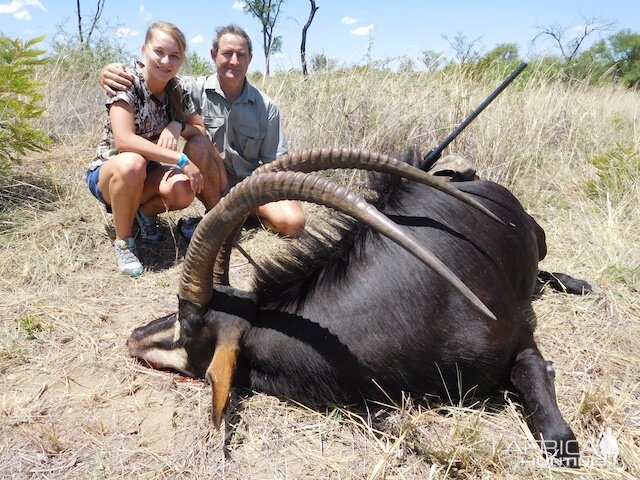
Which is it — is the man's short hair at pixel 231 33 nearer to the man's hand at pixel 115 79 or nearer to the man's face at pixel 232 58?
the man's face at pixel 232 58

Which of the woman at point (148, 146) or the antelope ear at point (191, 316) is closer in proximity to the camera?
the antelope ear at point (191, 316)

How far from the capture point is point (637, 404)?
9.11 ft

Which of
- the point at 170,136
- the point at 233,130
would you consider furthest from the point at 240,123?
the point at 170,136

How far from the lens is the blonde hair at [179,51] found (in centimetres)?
419

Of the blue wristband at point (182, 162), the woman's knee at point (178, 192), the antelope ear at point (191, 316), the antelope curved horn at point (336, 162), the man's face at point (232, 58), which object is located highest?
the man's face at point (232, 58)

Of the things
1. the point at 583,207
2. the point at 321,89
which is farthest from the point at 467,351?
the point at 321,89

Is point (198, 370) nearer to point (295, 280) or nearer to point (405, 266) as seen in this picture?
point (295, 280)

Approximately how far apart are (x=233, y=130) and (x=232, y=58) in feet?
2.57

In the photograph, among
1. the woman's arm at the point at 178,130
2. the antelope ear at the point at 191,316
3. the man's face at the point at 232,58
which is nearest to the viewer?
the antelope ear at the point at 191,316

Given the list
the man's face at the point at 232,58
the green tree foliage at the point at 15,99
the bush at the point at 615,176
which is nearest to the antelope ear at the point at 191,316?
the man's face at the point at 232,58

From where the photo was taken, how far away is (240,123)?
17.0ft

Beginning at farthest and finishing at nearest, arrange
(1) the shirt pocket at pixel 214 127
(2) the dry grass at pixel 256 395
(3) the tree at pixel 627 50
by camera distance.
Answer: (3) the tree at pixel 627 50
(1) the shirt pocket at pixel 214 127
(2) the dry grass at pixel 256 395

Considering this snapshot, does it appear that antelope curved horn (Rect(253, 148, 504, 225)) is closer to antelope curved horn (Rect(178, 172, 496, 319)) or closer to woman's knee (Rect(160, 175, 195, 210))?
antelope curved horn (Rect(178, 172, 496, 319))

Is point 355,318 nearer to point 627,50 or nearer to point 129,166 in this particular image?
point 129,166
